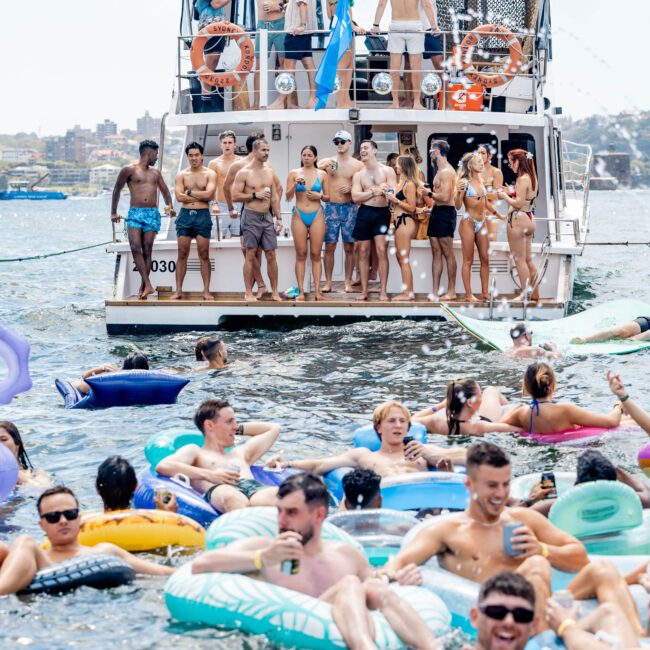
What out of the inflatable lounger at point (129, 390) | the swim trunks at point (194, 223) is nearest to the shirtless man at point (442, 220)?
the swim trunks at point (194, 223)

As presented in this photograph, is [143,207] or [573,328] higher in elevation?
[143,207]

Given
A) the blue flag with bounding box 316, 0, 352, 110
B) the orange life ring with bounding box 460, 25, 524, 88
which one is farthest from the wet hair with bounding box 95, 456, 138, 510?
the orange life ring with bounding box 460, 25, 524, 88

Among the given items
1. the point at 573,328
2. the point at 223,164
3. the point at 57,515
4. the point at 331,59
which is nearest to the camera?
the point at 57,515

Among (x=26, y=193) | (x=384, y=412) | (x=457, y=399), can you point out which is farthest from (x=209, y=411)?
(x=26, y=193)

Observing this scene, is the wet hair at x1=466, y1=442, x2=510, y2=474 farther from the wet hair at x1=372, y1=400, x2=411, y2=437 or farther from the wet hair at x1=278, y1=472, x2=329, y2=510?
the wet hair at x1=372, y1=400, x2=411, y2=437

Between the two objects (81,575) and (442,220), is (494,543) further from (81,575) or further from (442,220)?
(442,220)

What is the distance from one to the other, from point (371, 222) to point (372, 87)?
153 inches

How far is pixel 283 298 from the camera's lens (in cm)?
1583

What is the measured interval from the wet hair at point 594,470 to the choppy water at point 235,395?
6.06 feet

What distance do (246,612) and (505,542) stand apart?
1.40m

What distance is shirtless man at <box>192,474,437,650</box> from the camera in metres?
5.68

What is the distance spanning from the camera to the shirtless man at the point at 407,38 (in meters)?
17.2

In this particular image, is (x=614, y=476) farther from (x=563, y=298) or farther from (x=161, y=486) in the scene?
(x=563, y=298)

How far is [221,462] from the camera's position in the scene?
28.0 feet
